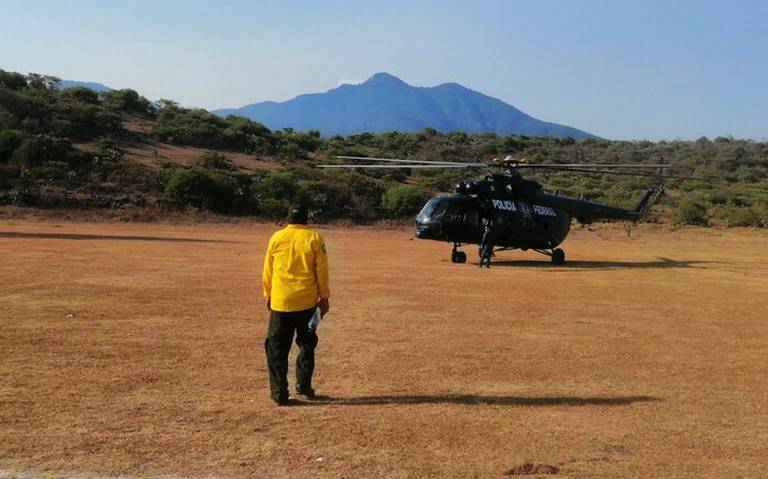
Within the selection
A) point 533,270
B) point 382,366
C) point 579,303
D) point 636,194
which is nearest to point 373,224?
point 636,194

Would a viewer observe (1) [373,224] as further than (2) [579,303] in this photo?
Yes

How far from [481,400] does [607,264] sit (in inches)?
719

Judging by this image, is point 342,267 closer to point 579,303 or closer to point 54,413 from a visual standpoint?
point 579,303

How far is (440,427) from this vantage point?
20.0 feet

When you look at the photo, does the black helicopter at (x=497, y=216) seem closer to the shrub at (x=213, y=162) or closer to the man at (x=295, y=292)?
the man at (x=295, y=292)

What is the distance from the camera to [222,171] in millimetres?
52031

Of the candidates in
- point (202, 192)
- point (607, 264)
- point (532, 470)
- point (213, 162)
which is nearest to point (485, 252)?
point (607, 264)

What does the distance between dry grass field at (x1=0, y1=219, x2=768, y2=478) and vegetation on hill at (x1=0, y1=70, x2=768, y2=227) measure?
72.5 ft

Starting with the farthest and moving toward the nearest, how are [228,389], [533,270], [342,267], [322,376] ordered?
[533,270] → [342,267] → [322,376] → [228,389]

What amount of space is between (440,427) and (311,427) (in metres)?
1.08

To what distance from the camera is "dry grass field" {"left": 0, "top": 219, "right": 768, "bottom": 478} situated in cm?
534

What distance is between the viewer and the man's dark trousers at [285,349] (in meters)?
6.63

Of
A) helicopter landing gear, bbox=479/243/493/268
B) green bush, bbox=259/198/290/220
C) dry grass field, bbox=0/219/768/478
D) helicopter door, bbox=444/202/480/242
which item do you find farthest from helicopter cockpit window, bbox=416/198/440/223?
green bush, bbox=259/198/290/220

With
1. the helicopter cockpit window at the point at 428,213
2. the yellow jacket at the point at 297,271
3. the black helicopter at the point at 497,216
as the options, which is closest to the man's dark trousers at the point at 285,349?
the yellow jacket at the point at 297,271
